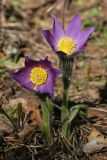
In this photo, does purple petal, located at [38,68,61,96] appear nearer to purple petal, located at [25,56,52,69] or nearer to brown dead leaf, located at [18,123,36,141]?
purple petal, located at [25,56,52,69]

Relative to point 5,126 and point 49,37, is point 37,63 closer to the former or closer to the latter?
point 49,37

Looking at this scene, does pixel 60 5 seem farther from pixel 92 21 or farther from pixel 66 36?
pixel 66 36

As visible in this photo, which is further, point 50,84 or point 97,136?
point 97,136

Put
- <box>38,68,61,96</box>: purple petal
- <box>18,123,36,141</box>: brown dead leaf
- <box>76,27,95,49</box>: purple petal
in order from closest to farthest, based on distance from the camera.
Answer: <box>38,68,61,96</box>: purple petal
<box>76,27,95,49</box>: purple petal
<box>18,123,36,141</box>: brown dead leaf

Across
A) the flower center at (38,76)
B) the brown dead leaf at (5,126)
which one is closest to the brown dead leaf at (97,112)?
the brown dead leaf at (5,126)

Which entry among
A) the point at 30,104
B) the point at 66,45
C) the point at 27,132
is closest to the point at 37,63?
the point at 66,45

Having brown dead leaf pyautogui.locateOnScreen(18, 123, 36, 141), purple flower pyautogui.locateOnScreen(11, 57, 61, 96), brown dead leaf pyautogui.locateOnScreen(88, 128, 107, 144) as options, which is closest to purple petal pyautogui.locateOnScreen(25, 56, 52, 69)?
purple flower pyautogui.locateOnScreen(11, 57, 61, 96)

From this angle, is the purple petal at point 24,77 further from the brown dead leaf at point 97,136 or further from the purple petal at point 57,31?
the brown dead leaf at point 97,136
